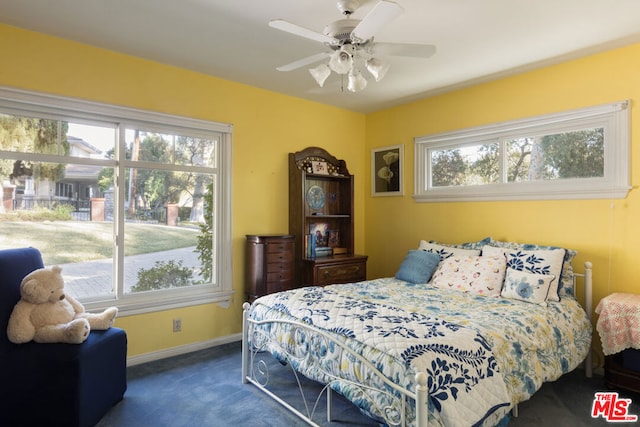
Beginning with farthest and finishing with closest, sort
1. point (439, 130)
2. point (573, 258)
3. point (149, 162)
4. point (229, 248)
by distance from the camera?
point (439, 130) < point (229, 248) < point (149, 162) < point (573, 258)

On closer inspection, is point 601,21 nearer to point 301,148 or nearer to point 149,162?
point 301,148

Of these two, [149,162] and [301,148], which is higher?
[301,148]

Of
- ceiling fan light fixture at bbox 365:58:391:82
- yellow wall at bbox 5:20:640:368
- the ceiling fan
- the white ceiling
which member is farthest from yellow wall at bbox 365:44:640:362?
ceiling fan light fixture at bbox 365:58:391:82

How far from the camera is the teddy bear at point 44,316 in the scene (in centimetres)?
216

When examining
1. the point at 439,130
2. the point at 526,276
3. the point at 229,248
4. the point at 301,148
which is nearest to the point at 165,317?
the point at 229,248

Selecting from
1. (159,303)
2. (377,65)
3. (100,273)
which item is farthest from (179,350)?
(377,65)

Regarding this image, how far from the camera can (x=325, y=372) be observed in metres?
2.08

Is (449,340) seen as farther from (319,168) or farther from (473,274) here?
(319,168)

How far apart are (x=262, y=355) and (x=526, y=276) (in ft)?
7.73

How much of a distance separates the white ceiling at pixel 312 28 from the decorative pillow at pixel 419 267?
5.83 feet

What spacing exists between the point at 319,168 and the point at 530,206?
7.37 ft

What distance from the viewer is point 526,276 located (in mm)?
2826

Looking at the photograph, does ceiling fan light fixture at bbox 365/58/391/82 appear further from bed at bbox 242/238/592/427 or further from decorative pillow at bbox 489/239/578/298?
decorative pillow at bbox 489/239/578/298

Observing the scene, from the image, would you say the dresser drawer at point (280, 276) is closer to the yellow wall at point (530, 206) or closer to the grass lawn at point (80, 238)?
the grass lawn at point (80, 238)
